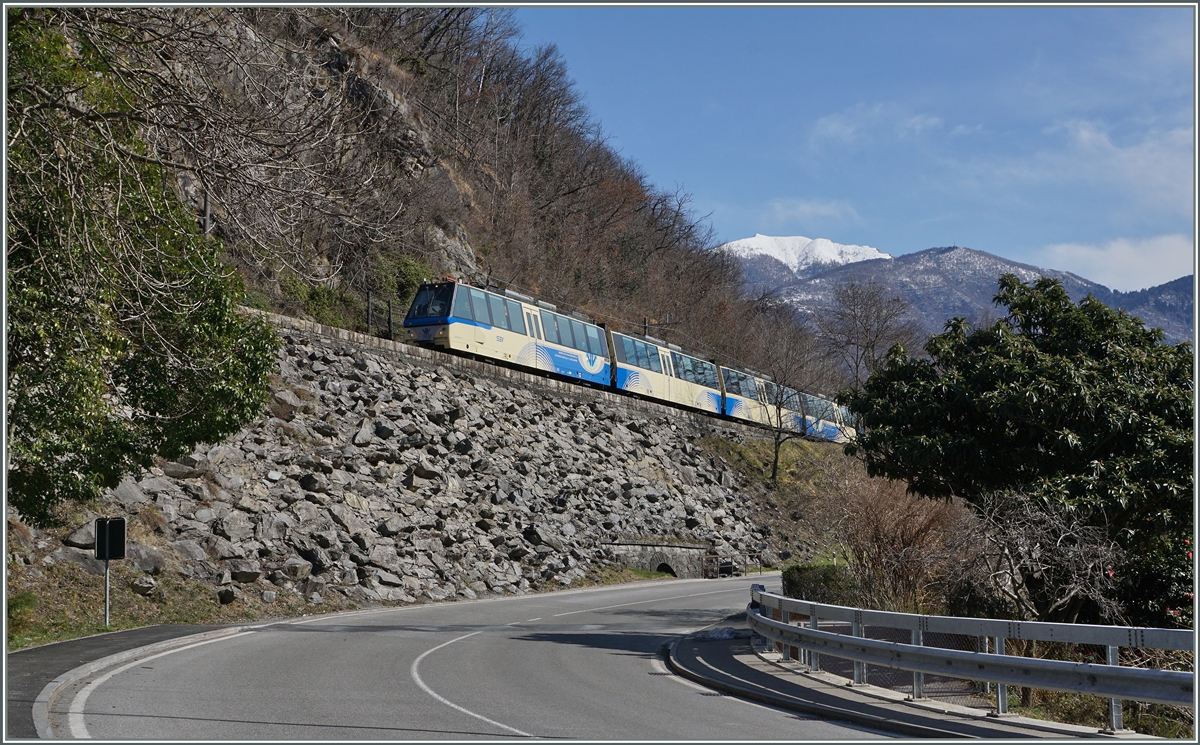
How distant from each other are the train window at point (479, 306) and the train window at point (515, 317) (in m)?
1.07

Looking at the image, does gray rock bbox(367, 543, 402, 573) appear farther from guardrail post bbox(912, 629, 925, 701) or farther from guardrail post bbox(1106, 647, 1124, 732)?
guardrail post bbox(1106, 647, 1124, 732)

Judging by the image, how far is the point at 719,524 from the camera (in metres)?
38.1

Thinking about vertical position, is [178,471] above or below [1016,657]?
above

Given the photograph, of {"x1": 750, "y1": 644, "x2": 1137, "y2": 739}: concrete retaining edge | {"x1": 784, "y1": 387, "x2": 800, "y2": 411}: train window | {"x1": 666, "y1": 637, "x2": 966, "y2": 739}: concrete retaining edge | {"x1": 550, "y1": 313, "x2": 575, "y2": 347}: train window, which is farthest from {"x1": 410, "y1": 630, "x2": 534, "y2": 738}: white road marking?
{"x1": 784, "y1": 387, "x2": 800, "y2": 411}: train window

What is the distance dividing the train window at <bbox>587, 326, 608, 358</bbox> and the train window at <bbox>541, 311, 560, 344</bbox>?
2.38 metres

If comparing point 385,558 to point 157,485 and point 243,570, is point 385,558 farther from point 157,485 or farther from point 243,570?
point 157,485

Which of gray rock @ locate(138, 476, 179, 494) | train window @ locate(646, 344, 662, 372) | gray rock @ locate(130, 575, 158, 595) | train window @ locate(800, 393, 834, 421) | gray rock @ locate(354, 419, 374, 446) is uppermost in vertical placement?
train window @ locate(646, 344, 662, 372)

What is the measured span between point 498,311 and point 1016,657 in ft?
89.4

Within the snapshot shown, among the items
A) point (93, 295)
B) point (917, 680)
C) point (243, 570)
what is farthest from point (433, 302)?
point (917, 680)

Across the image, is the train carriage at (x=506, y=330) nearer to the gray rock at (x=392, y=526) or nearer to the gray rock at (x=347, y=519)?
the gray rock at (x=392, y=526)

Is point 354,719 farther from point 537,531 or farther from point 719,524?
point 719,524

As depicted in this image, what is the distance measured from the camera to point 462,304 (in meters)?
33.0

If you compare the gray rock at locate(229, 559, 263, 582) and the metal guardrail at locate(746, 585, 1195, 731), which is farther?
the gray rock at locate(229, 559, 263, 582)

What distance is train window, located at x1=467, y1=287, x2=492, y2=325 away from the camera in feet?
110
